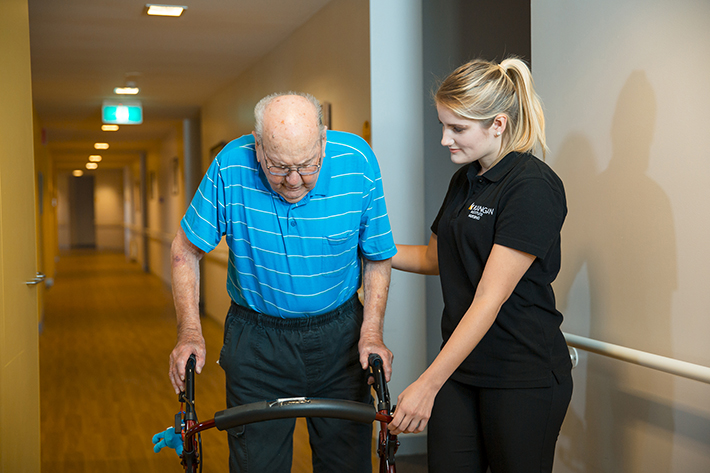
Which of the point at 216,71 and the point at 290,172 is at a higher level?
the point at 216,71

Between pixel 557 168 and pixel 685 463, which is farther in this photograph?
pixel 557 168

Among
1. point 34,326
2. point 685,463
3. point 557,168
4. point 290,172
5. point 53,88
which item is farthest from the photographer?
point 53,88

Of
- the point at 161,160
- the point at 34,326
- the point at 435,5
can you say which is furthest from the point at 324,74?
the point at 161,160

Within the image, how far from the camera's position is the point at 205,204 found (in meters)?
1.64

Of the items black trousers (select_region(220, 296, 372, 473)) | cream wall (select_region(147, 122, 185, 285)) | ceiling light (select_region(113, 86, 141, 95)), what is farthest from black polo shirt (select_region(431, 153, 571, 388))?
cream wall (select_region(147, 122, 185, 285))

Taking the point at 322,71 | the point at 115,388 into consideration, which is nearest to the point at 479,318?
the point at 322,71

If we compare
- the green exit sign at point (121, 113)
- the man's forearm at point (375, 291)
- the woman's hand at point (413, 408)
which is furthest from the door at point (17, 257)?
the green exit sign at point (121, 113)

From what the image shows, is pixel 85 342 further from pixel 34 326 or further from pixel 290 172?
pixel 290 172

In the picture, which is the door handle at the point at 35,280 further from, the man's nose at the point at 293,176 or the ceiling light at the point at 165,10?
the ceiling light at the point at 165,10

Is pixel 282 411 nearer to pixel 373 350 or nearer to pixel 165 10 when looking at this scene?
pixel 373 350

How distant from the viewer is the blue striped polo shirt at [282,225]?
1.64 m

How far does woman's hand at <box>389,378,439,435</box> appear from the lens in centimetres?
144

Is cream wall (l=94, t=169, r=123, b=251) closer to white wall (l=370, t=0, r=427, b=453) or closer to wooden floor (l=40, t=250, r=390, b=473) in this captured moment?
wooden floor (l=40, t=250, r=390, b=473)

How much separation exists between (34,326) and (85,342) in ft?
14.1
